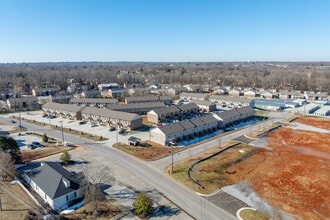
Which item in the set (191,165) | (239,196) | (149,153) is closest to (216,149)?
(191,165)

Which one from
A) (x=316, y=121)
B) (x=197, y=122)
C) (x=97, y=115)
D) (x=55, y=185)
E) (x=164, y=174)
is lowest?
(x=316, y=121)

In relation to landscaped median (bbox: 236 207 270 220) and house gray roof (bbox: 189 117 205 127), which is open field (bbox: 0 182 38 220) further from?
house gray roof (bbox: 189 117 205 127)

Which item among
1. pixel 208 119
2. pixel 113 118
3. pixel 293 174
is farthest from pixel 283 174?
pixel 113 118

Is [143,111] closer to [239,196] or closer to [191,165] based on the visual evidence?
[191,165]

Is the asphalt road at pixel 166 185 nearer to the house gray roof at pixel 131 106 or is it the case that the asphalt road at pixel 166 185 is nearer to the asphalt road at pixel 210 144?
the asphalt road at pixel 210 144

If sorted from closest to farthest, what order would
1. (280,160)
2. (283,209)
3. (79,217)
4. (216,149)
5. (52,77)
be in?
(79,217)
(283,209)
(280,160)
(216,149)
(52,77)

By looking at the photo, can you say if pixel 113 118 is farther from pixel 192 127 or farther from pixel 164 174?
pixel 164 174

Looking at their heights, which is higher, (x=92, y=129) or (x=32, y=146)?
(x=32, y=146)
